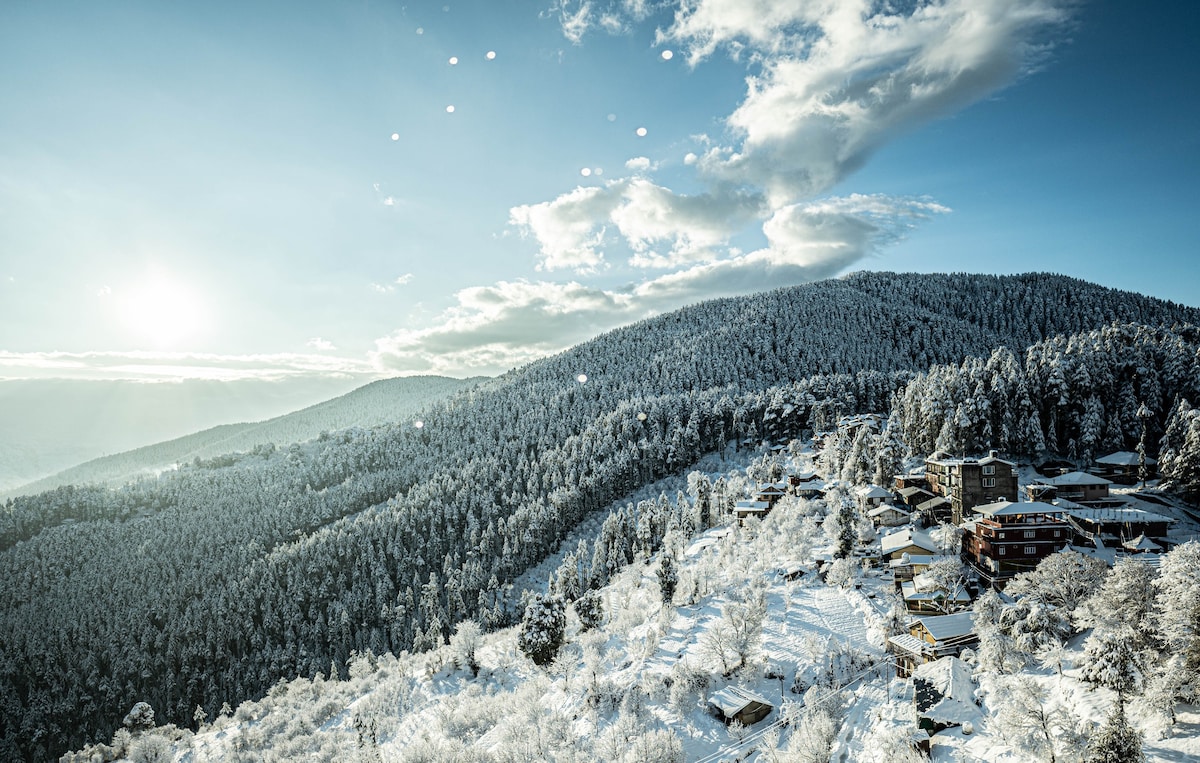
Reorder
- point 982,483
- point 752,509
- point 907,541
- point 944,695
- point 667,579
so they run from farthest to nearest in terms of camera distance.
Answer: point 752,509 → point 667,579 → point 982,483 → point 907,541 → point 944,695

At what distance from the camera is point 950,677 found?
113 feet

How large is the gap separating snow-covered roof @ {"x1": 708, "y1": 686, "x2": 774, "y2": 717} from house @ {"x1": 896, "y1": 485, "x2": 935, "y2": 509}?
41042 millimetres

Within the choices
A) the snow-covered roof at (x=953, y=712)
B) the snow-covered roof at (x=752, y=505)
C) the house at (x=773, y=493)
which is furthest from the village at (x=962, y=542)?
the snow-covered roof at (x=752, y=505)

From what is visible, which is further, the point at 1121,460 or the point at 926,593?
the point at 1121,460

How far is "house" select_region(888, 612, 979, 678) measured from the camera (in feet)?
132

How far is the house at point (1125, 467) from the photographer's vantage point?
67.7 meters

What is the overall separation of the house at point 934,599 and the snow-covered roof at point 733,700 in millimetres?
16364

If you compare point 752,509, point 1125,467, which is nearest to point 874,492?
point 752,509

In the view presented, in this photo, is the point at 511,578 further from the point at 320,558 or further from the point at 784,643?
the point at 784,643

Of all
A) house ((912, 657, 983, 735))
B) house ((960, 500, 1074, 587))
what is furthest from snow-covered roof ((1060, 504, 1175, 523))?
house ((912, 657, 983, 735))

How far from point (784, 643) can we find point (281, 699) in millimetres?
77042

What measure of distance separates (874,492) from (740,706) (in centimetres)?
4269

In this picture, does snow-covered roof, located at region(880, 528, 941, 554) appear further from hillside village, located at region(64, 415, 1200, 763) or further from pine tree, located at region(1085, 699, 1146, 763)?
pine tree, located at region(1085, 699, 1146, 763)

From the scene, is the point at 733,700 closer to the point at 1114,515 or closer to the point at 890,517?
the point at 890,517
